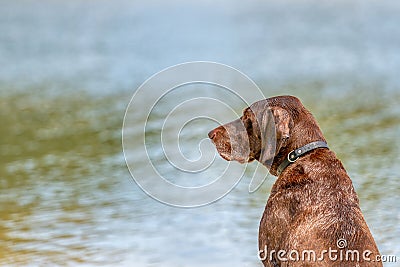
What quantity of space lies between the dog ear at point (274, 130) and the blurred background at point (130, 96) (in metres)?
1.73

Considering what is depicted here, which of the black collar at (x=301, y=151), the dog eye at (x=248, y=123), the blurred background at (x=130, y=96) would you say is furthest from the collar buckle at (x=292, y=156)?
the blurred background at (x=130, y=96)

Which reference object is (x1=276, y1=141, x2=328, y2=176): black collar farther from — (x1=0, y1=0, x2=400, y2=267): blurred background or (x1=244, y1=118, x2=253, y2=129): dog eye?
(x1=0, y1=0, x2=400, y2=267): blurred background

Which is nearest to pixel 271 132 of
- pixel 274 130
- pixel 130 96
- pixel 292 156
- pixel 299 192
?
pixel 274 130

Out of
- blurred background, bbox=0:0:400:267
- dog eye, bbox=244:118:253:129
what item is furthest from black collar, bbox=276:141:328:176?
blurred background, bbox=0:0:400:267

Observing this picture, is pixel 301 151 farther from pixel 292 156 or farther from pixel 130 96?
pixel 130 96

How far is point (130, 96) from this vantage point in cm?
1126

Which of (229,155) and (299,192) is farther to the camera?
(229,155)

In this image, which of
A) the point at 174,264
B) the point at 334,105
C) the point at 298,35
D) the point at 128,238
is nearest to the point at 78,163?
the point at 128,238

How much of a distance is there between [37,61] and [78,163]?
5947mm

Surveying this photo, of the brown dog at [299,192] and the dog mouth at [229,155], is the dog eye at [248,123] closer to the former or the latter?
the brown dog at [299,192]

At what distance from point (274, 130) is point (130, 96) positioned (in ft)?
23.0

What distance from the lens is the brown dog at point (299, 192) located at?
395cm

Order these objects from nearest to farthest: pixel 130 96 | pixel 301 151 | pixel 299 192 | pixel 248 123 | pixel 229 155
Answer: pixel 299 192
pixel 301 151
pixel 248 123
pixel 229 155
pixel 130 96

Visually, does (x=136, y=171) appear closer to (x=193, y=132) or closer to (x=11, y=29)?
(x=193, y=132)
